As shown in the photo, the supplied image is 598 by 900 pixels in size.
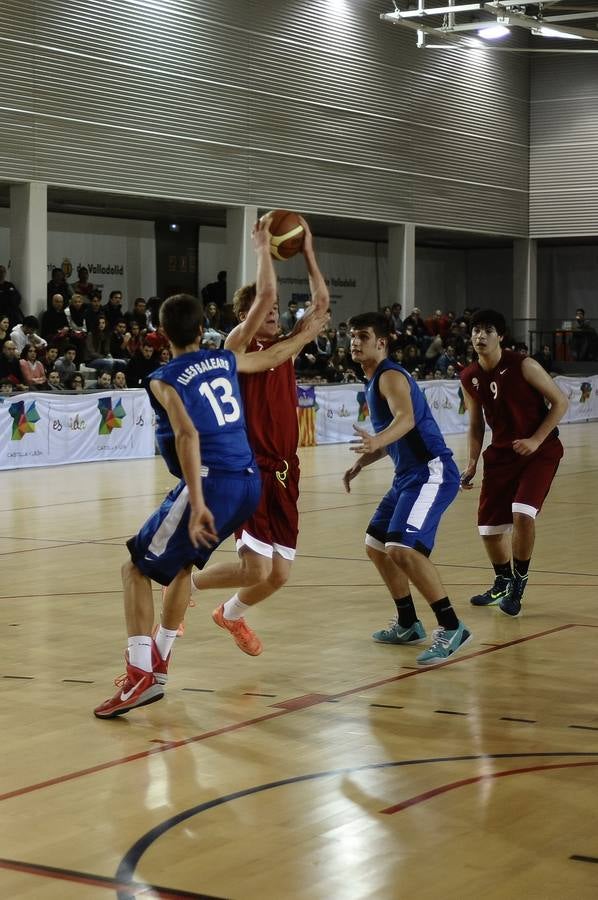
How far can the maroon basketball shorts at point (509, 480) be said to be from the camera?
8.30 meters

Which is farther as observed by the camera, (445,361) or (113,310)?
(445,361)

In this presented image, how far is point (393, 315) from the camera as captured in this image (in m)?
30.2

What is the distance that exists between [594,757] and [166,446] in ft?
7.16

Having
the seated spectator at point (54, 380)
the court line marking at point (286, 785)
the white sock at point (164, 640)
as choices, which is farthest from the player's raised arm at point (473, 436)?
the seated spectator at point (54, 380)

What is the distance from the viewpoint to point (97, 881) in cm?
372

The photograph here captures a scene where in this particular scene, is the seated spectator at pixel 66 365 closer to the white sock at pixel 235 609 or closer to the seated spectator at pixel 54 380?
→ the seated spectator at pixel 54 380

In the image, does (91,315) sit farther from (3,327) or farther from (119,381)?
(3,327)

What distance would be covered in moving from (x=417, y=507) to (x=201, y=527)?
200 cm

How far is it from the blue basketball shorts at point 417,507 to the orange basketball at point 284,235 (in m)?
1.40

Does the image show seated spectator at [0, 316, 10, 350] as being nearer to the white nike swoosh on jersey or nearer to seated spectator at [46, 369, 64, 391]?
seated spectator at [46, 369, 64, 391]

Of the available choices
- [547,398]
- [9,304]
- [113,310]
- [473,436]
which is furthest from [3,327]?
[547,398]

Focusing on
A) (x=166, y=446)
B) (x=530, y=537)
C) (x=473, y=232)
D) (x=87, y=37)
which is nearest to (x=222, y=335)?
(x=87, y=37)

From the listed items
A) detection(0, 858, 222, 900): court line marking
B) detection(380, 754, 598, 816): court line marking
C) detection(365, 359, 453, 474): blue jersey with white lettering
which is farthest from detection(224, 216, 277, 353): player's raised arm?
detection(0, 858, 222, 900): court line marking

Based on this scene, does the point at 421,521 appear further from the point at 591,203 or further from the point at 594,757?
the point at 591,203
